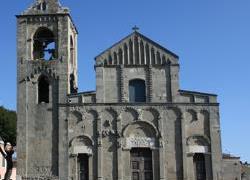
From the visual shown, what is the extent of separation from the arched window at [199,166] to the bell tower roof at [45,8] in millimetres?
13197

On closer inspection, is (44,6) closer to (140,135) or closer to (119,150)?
(140,135)

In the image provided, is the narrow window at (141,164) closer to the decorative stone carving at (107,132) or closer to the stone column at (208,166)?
the decorative stone carving at (107,132)

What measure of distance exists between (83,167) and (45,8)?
36.5 ft

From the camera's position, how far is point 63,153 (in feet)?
109

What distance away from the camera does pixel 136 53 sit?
116 ft

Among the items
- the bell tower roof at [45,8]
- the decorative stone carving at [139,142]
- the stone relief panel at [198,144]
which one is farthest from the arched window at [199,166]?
the bell tower roof at [45,8]

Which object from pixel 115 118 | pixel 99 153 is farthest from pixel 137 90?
pixel 99 153

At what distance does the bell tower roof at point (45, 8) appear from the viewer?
118 ft

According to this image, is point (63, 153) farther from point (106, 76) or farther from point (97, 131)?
point (106, 76)

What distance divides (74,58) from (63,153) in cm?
845

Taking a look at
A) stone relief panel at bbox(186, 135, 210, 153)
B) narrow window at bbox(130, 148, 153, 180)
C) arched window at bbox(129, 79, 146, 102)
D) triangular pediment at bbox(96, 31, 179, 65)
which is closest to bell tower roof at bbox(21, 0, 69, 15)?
triangular pediment at bbox(96, 31, 179, 65)

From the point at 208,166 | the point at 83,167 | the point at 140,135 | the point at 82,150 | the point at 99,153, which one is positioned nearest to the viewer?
the point at 99,153

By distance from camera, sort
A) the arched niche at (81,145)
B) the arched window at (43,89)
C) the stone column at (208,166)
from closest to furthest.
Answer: the stone column at (208,166), the arched niche at (81,145), the arched window at (43,89)

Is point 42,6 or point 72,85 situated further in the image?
point 72,85
